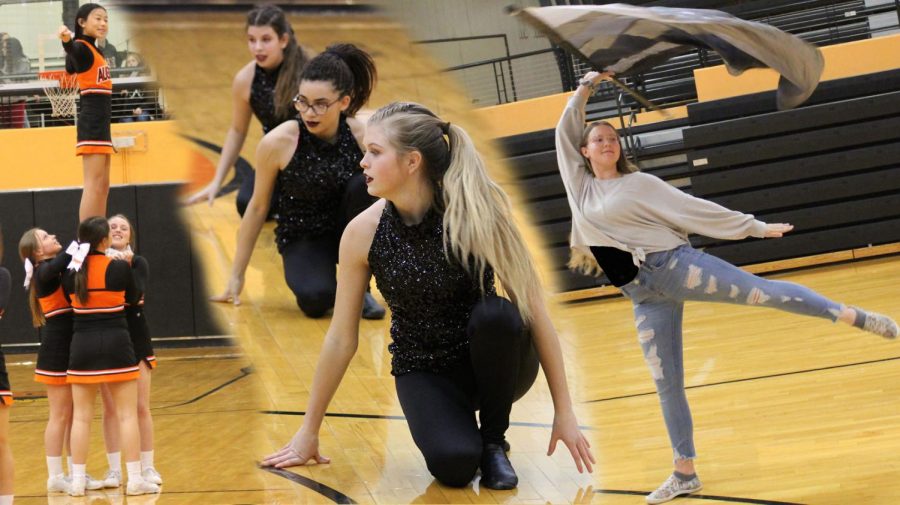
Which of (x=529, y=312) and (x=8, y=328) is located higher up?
(x=529, y=312)

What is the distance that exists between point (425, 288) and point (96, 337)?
1.63 m

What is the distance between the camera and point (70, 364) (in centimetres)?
341

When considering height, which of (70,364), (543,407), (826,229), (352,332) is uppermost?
(352,332)

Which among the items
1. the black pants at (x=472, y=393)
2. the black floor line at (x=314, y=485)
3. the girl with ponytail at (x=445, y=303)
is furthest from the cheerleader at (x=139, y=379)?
the black pants at (x=472, y=393)

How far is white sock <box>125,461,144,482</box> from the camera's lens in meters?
3.16

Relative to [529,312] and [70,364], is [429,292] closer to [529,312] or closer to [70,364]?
[529,312]

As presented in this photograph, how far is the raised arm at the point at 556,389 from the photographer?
213 centimetres

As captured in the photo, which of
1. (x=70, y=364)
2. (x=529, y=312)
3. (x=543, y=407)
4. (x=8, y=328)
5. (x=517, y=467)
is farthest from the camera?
(x=8, y=328)

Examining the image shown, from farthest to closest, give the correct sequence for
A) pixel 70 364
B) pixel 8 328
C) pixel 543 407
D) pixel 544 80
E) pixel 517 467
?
1. pixel 544 80
2. pixel 8 328
3. pixel 70 364
4. pixel 543 407
5. pixel 517 467

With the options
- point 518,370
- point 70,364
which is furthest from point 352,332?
point 70,364

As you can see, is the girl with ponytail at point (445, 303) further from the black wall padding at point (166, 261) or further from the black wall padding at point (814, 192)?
the black wall padding at point (814, 192)

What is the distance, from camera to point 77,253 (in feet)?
Answer: 11.2

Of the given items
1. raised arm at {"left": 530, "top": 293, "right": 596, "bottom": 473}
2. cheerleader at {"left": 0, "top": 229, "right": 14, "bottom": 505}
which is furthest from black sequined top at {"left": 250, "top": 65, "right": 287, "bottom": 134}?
raised arm at {"left": 530, "top": 293, "right": 596, "bottom": 473}

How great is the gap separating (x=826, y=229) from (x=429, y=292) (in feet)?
17.3
